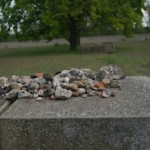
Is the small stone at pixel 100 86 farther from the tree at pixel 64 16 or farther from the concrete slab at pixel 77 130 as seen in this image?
the tree at pixel 64 16

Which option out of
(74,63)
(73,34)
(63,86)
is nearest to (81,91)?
(63,86)

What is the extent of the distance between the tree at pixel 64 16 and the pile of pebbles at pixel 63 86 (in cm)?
2269

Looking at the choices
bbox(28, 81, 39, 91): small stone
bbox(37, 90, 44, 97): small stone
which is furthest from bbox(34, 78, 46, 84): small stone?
bbox(37, 90, 44, 97): small stone

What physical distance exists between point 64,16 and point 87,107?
973 inches

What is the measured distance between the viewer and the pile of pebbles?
169 inches

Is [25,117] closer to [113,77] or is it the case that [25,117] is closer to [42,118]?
[42,118]

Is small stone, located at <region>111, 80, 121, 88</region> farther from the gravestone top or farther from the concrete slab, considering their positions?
the concrete slab

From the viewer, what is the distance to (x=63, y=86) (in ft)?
14.4

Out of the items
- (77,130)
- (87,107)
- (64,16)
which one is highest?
(87,107)

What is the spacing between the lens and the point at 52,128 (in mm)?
3578

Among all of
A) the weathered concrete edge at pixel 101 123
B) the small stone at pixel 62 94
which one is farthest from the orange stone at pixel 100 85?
the weathered concrete edge at pixel 101 123

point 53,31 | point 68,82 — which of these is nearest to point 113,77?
point 68,82

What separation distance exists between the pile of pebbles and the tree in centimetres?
2269

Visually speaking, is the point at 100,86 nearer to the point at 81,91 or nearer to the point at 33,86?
the point at 81,91
